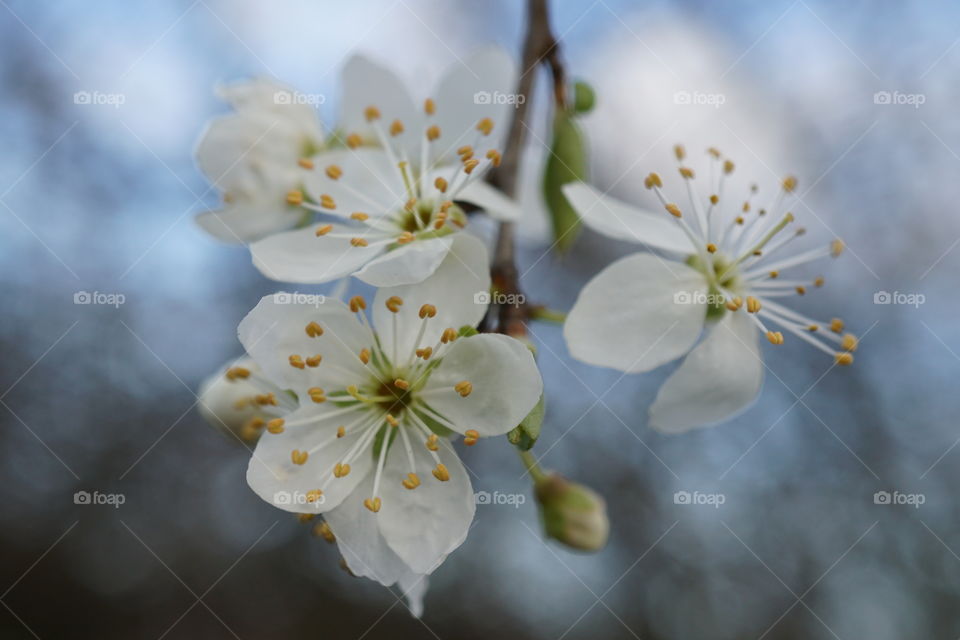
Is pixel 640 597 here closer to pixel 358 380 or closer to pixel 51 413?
pixel 51 413

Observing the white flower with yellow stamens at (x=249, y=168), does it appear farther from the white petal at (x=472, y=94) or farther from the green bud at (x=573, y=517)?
the green bud at (x=573, y=517)

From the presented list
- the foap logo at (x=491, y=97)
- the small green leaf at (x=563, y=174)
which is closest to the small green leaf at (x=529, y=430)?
the small green leaf at (x=563, y=174)

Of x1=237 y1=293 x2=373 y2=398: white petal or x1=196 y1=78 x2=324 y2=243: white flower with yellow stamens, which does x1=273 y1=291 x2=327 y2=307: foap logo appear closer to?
x1=237 y1=293 x2=373 y2=398: white petal

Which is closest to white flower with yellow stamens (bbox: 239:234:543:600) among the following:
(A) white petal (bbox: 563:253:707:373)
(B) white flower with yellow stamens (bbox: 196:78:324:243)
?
(A) white petal (bbox: 563:253:707:373)

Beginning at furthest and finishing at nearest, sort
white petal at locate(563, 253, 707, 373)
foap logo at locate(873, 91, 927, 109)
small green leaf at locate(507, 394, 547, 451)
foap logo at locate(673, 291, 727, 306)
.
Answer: foap logo at locate(873, 91, 927, 109) < foap logo at locate(673, 291, 727, 306) < white petal at locate(563, 253, 707, 373) < small green leaf at locate(507, 394, 547, 451)

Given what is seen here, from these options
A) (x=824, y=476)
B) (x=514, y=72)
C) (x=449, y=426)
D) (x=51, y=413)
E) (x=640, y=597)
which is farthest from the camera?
(x=640, y=597)

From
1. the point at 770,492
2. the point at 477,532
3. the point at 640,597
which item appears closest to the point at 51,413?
the point at 477,532

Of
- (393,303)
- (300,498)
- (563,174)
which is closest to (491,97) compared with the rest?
(563,174)
